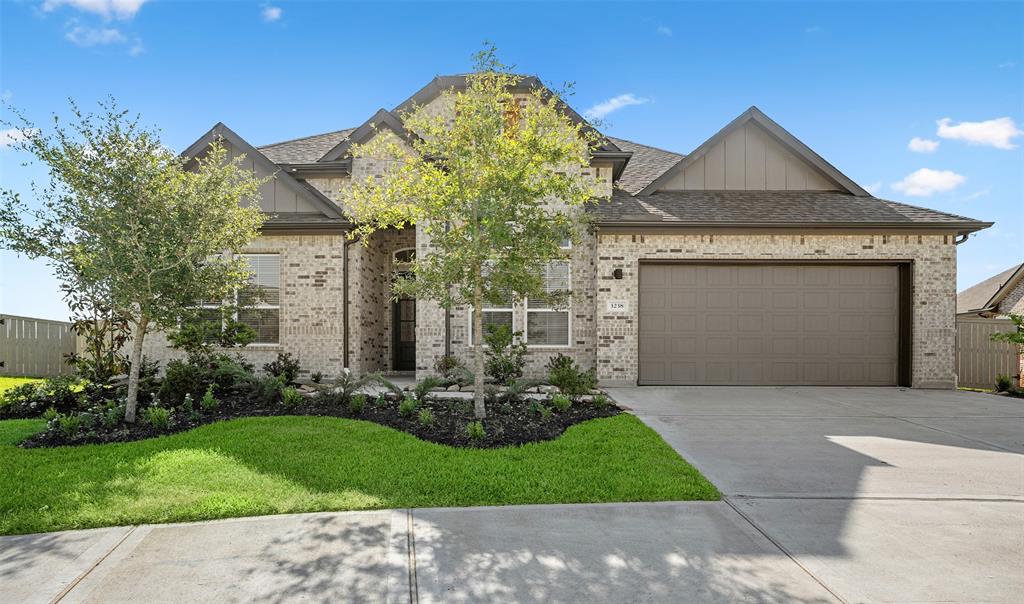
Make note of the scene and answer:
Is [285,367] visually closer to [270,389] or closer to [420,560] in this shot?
[270,389]

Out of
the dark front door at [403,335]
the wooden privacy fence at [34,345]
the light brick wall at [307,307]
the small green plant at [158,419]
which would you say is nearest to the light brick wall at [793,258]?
the dark front door at [403,335]

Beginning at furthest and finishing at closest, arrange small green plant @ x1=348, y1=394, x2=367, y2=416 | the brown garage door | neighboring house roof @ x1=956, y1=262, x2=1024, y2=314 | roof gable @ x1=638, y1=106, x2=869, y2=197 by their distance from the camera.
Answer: neighboring house roof @ x1=956, y1=262, x2=1024, y2=314 → roof gable @ x1=638, y1=106, x2=869, y2=197 → the brown garage door → small green plant @ x1=348, y1=394, x2=367, y2=416

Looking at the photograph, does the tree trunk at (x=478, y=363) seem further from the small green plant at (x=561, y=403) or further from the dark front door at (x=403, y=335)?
the dark front door at (x=403, y=335)

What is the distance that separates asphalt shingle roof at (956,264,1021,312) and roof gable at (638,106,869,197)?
58.7ft

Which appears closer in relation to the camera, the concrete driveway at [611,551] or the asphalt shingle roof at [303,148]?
the concrete driveway at [611,551]

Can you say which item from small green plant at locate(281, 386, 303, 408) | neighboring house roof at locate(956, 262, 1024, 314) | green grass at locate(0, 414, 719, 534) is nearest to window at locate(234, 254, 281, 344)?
small green plant at locate(281, 386, 303, 408)

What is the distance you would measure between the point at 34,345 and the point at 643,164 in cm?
1622

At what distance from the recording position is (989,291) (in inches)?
1021

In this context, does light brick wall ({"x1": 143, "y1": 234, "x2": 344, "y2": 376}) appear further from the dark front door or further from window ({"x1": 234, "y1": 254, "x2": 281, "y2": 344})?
the dark front door

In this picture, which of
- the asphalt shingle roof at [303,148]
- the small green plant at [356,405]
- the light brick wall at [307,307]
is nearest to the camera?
the small green plant at [356,405]

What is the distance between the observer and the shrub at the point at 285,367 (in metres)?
11.0

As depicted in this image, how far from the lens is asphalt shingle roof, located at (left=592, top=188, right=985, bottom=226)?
11.4 m

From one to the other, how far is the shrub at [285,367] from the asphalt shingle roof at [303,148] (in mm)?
4969

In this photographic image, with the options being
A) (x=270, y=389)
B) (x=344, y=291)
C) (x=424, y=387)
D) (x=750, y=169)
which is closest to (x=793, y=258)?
(x=750, y=169)
